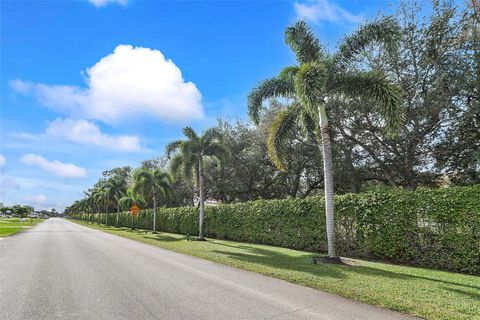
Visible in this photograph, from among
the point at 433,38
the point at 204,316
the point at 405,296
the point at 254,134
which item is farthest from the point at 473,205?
the point at 254,134

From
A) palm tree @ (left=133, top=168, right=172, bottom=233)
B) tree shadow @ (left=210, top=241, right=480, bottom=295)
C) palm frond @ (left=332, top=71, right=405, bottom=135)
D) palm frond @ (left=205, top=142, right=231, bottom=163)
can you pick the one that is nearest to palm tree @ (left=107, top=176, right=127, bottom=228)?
palm tree @ (left=133, top=168, right=172, bottom=233)

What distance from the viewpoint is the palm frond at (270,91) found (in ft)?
42.7

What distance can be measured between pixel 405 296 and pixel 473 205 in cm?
468

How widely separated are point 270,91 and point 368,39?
4086mm

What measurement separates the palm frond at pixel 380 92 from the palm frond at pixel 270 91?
6.07ft

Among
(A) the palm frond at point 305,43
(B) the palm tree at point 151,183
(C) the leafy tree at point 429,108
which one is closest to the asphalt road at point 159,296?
(A) the palm frond at point 305,43

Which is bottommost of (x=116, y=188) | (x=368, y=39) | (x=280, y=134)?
(x=280, y=134)

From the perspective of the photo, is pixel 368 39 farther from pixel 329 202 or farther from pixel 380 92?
pixel 329 202

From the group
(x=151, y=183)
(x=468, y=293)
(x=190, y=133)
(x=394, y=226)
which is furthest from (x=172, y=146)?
(x=468, y=293)

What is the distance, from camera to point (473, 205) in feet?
29.8

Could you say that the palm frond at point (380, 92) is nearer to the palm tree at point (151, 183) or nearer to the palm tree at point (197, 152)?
the palm tree at point (197, 152)

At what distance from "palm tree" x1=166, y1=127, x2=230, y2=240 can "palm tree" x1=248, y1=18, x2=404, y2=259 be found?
10.1m

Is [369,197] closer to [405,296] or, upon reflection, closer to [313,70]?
[313,70]

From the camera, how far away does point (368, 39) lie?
11.5 metres
